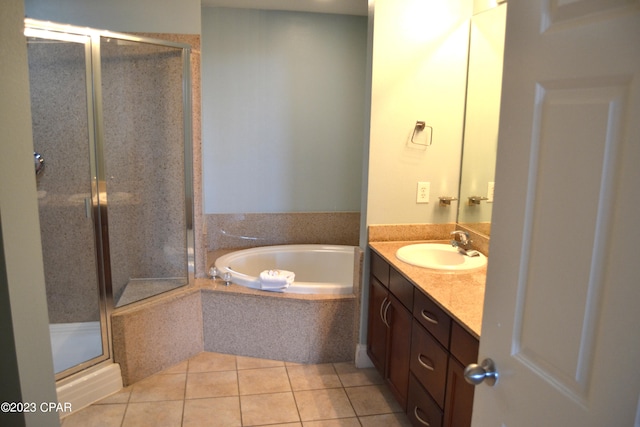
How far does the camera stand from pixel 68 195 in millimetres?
2924

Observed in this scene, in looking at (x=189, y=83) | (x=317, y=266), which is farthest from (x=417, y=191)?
(x=189, y=83)

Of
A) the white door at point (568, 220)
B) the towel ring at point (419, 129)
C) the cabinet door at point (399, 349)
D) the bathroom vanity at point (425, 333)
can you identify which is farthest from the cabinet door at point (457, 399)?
the towel ring at point (419, 129)

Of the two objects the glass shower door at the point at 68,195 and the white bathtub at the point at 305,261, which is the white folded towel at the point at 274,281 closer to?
the white bathtub at the point at 305,261

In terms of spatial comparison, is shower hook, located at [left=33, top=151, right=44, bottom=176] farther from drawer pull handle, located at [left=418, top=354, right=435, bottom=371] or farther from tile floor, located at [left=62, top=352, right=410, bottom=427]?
drawer pull handle, located at [left=418, top=354, right=435, bottom=371]

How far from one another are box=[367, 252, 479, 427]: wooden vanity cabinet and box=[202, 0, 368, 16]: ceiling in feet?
5.94

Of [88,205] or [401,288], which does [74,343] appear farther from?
[401,288]

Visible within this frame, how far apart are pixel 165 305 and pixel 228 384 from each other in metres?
0.58

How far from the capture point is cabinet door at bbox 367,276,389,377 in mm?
2559

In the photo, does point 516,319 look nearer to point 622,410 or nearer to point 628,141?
point 622,410

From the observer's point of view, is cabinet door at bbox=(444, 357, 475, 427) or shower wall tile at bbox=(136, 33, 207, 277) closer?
cabinet door at bbox=(444, 357, 475, 427)

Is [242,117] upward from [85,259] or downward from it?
upward

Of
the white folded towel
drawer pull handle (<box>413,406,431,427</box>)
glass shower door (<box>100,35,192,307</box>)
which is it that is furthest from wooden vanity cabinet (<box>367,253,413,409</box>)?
glass shower door (<box>100,35,192,307</box>)

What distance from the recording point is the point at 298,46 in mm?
3596

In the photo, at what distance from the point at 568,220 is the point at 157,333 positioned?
2.47 m
